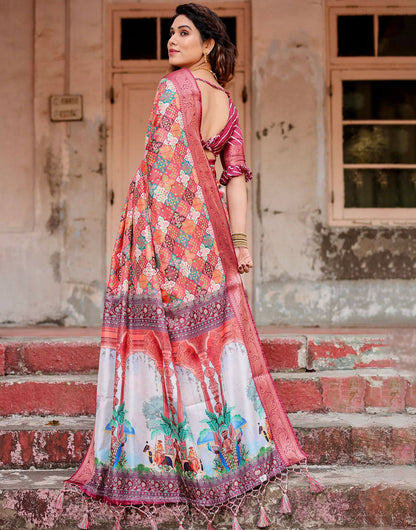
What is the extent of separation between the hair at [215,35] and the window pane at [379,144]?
310 centimetres

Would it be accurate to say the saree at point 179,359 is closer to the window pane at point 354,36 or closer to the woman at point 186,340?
the woman at point 186,340

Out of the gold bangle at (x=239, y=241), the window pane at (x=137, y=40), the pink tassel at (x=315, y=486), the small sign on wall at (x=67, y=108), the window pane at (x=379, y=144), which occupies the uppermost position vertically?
the window pane at (x=137, y=40)

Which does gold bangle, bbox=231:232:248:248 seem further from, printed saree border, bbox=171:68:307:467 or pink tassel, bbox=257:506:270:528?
pink tassel, bbox=257:506:270:528

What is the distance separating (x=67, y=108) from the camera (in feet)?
17.7

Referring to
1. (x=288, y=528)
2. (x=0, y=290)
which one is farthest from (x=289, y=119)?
(x=288, y=528)

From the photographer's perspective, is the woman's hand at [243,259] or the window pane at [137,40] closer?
the woman's hand at [243,259]

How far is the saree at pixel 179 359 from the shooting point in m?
2.38

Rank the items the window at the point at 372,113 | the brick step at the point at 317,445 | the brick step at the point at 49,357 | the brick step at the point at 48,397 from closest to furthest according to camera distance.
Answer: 1. the brick step at the point at 317,445
2. the brick step at the point at 48,397
3. the brick step at the point at 49,357
4. the window at the point at 372,113

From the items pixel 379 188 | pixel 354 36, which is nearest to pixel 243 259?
pixel 379 188

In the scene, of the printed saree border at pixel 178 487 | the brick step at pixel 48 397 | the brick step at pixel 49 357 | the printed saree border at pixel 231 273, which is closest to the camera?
the printed saree border at pixel 178 487

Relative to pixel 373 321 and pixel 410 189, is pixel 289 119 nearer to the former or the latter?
pixel 410 189

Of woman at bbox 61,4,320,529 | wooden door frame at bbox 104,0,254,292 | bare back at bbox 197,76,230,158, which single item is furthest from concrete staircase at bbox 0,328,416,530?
wooden door frame at bbox 104,0,254,292

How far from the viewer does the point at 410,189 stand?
18.2 feet

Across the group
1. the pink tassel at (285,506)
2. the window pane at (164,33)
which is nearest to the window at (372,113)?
the window pane at (164,33)
